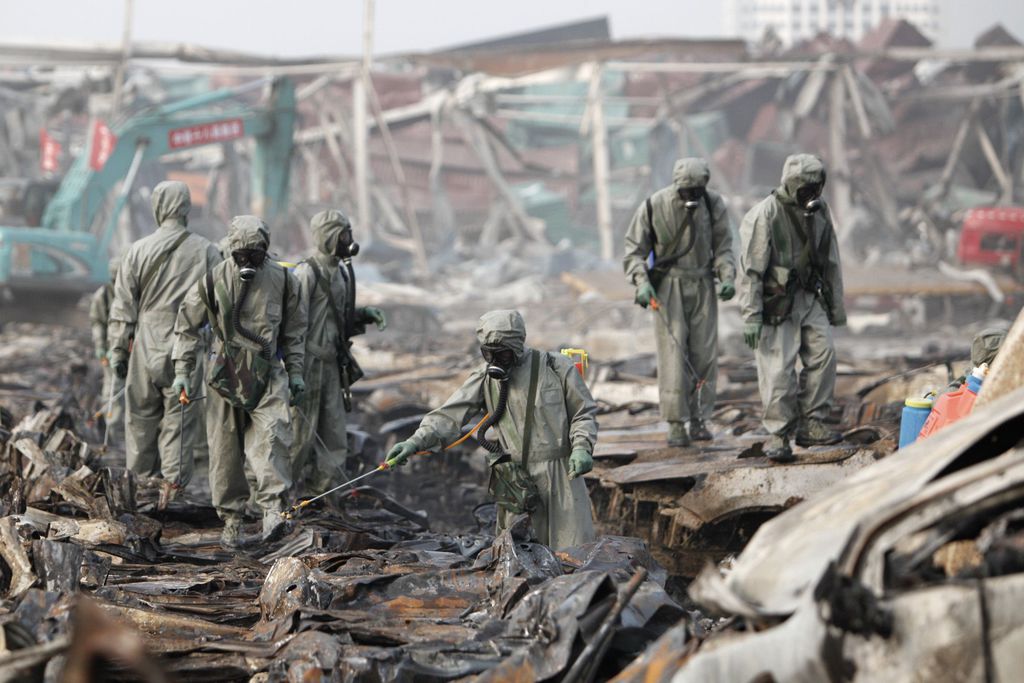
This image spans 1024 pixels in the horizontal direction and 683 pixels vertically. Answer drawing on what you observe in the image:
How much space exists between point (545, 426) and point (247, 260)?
2.26 meters

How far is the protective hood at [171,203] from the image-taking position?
920cm

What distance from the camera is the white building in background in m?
77.6

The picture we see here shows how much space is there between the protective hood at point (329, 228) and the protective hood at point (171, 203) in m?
1.05

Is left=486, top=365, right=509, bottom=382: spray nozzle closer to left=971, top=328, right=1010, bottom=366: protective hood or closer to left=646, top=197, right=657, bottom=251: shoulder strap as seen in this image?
left=971, top=328, right=1010, bottom=366: protective hood

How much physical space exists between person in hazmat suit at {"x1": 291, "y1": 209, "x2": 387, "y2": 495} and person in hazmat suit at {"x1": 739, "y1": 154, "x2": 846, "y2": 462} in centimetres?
247

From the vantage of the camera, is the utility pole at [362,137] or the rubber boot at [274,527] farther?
the utility pole at [362,137]

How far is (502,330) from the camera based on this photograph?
6352 mm

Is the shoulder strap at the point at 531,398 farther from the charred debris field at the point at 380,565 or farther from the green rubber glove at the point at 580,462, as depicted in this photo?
the charred debris field at the point at 380,565

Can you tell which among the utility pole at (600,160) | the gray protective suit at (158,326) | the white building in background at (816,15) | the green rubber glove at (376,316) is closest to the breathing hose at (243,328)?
the green rubber glove at (376,316)

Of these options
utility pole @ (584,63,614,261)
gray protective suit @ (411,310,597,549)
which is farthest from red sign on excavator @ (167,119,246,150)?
gray protective suit @ (411,310,597,549)

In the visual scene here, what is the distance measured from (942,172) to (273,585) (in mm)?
27466

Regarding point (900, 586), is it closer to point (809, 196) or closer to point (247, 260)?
point (809, 196)

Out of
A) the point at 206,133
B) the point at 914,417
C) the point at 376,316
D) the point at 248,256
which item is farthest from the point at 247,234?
the point at 206,133

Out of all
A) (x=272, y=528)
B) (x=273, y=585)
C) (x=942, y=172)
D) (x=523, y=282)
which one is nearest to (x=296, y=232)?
(x=523, y=282)
